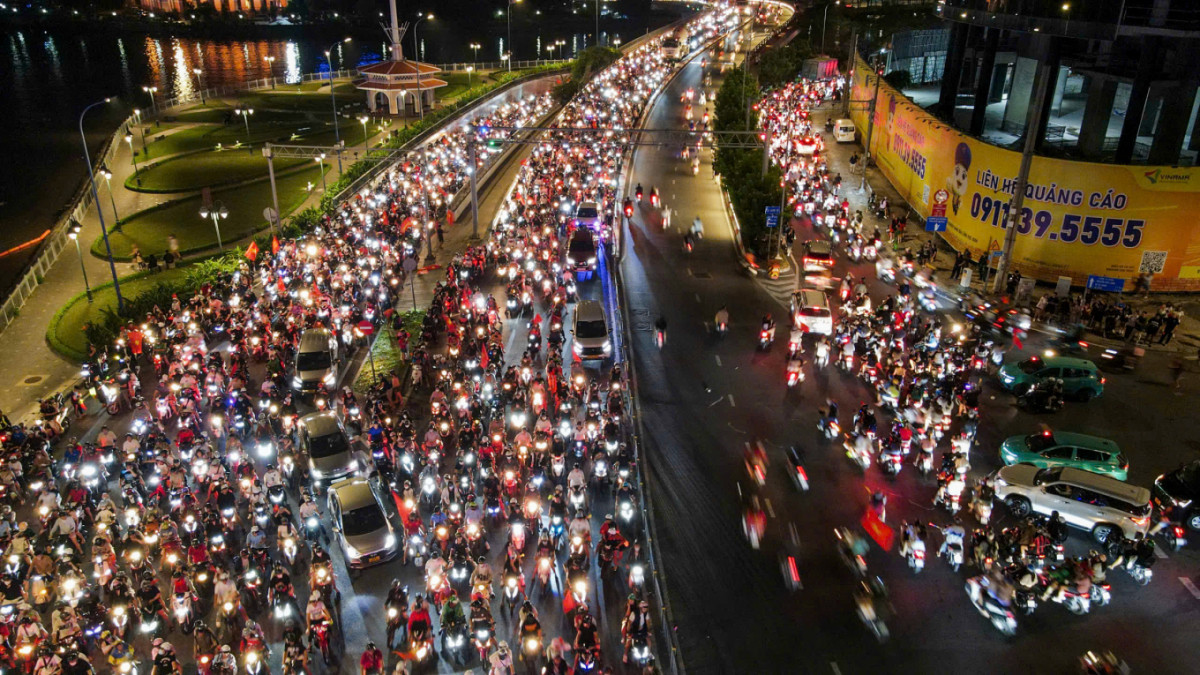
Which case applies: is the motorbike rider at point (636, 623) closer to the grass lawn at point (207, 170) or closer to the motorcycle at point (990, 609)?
the motorcycle at point (990, 609)

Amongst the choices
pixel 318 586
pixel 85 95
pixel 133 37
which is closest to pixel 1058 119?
pixel 318 586

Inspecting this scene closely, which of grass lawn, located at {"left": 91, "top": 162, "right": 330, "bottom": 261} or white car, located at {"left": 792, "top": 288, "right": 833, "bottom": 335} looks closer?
white car, located at {"left": 792, "top": 288, "right": 833, "bottom": 335}

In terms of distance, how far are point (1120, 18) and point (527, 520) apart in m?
28.8

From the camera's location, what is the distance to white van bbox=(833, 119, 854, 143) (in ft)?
189

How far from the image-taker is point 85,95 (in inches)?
4764

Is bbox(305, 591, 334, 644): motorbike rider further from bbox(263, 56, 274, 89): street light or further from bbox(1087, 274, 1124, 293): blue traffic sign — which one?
bbox(263, 56, 274, 89): street light

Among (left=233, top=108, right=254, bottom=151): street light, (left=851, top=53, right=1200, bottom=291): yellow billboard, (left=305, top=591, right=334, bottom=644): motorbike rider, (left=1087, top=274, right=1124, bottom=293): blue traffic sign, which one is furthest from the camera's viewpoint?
(left=233, top=108, right=254, bottom=151): street light

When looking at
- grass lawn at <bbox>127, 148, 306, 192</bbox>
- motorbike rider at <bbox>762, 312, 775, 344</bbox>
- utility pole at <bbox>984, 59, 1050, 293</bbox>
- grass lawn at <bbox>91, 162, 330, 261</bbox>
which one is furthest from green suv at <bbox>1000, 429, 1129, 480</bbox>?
grass lawn at <bbox>127, 148, 306, 192</bbox>

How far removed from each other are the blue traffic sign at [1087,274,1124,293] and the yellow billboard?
0.24 ft

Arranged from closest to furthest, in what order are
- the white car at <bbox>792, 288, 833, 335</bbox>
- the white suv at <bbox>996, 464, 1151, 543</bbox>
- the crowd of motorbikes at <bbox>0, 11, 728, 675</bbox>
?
1. the crowd of motorbikes at <bbox>0, 11, 728, 675</bbox>
2. the white suv at <bbox>996, 464, 1151, 543</bbox>
3. the white car at <bbox>792, 288, 833, 335</bbox>

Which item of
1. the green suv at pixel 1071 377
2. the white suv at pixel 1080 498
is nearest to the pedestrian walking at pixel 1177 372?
the green suv at pixel 1071 377

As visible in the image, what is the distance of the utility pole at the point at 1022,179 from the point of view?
30844 millimetres

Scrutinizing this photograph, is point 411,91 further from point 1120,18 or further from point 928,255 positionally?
point 1120,18

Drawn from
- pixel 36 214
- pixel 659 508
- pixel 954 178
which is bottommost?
pixel 36 214
